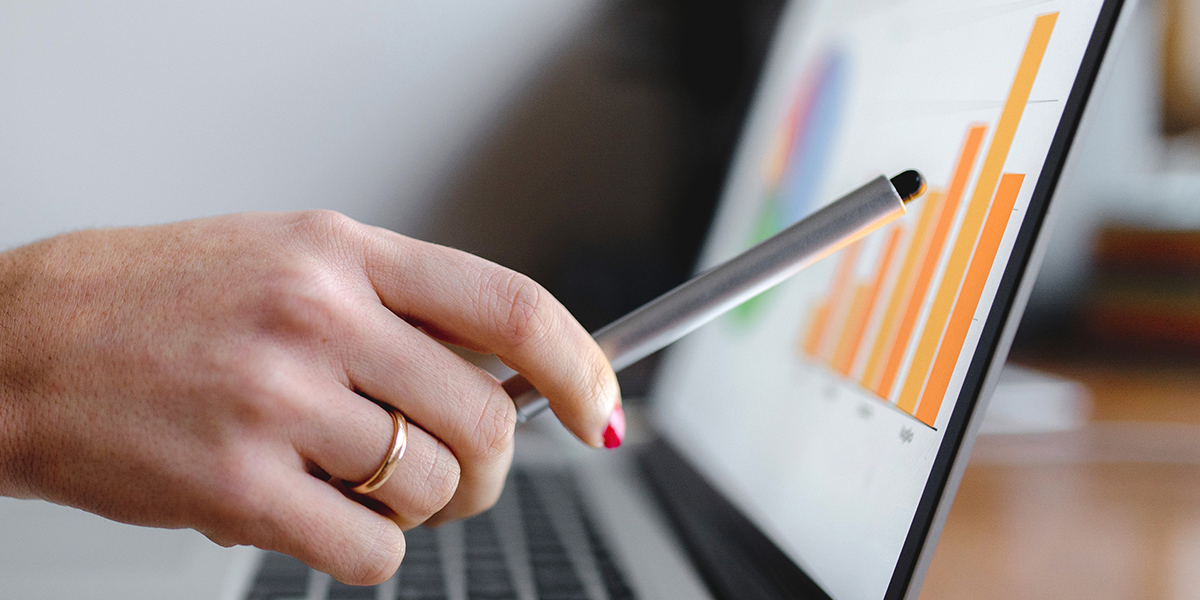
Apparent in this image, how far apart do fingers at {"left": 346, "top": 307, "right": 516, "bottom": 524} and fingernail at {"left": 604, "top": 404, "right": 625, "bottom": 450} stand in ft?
0.12

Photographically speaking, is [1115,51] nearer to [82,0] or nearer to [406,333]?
[406,333]

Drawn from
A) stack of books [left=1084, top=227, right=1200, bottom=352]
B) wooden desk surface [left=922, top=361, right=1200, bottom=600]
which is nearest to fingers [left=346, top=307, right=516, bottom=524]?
wooden desk surface [left=922, top=361, right=1200, bottom=600]

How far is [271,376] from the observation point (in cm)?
21

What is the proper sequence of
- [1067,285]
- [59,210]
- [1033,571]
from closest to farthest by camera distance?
[1033,571] < [59,210] < [1067,285]

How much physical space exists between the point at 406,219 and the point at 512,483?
250 millimetres

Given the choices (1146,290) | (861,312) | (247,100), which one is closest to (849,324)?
(861,312)

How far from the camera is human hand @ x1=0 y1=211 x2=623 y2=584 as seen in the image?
215 mm

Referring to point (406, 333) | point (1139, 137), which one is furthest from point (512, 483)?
point (1139, 137)

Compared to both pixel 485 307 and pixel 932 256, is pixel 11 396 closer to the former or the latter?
pixel 485 307

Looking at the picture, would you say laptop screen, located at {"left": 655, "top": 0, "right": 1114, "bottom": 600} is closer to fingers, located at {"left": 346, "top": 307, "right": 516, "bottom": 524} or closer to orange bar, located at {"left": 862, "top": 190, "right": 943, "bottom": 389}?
orange bar, located at {"left": 862, "top": 190, "right": 943, "bottom": 389}

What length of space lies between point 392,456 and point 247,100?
40cm

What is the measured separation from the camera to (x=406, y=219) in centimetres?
58

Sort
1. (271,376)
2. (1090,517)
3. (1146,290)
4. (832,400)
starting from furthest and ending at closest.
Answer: (1146,290)
(1090,517)
(832,400)
(271,376)

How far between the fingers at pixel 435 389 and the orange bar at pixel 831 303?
172 mm
